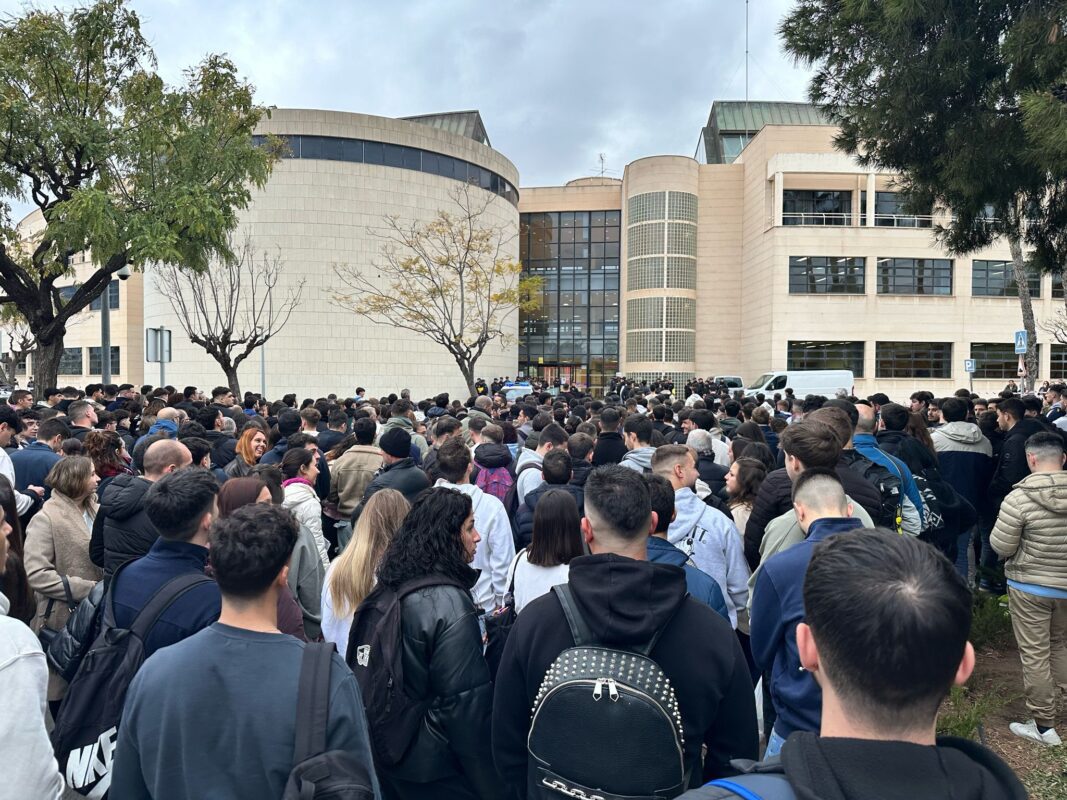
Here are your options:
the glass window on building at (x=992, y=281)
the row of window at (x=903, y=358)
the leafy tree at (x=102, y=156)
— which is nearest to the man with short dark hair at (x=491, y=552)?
the leafy tree at (x=102, y=156)

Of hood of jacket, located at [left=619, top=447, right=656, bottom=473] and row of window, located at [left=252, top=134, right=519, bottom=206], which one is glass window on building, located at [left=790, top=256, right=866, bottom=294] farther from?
hood of jacket, located at [left=619, top=447, right=656, bottom=473]

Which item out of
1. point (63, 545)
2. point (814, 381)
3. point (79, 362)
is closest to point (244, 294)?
point (814, 381)

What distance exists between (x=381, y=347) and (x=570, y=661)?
3091cm

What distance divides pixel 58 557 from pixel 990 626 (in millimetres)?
7549

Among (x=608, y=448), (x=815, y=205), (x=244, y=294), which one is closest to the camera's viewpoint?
(x=608, y=448)

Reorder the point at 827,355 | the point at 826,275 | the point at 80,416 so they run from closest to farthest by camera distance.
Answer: the point at 80,416 < the point at 826,275 < the point at 827,355

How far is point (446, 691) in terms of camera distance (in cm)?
277

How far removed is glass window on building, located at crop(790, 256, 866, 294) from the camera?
4069 centimetres

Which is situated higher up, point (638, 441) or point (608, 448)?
point (638, 441)

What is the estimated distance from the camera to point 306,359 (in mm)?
31000

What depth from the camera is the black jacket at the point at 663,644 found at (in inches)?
87.3

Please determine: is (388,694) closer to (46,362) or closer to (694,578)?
(694,578)

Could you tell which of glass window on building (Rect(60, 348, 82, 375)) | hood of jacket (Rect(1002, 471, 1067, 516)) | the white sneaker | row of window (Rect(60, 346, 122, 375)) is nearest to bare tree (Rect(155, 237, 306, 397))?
row of window (Rect(60, 346, 122, 375))

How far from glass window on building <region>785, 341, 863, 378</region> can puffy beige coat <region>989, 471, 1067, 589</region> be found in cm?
3800
